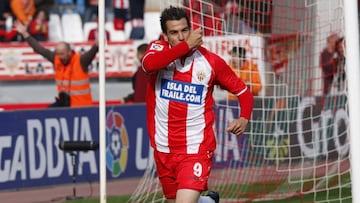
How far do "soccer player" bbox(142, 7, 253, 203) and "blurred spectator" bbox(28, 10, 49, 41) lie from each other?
1291 cm

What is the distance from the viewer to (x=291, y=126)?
13.2 m

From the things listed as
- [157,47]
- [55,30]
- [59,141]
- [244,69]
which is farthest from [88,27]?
[157,47]

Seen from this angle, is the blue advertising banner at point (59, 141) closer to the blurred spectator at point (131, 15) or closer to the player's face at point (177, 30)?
the player's face at point (177, 30)

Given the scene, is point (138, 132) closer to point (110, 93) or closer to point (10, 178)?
point (10, 178)

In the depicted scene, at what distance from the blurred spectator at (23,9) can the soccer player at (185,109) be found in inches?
526

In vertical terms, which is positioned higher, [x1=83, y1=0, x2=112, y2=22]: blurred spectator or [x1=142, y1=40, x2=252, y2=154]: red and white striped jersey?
[x1=83, y1=0, x2=112, y2=22]: blurred spectator

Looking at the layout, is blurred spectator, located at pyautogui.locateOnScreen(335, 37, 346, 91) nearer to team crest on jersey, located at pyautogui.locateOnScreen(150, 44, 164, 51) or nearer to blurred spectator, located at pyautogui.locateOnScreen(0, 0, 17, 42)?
team crest on jersey, located at pyautogui.locateOnScreen(150, 44, 164, 51)

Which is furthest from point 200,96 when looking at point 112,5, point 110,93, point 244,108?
point 112,5

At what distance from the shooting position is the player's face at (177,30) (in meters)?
7.72

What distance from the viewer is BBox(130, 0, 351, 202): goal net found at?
38.5 feet

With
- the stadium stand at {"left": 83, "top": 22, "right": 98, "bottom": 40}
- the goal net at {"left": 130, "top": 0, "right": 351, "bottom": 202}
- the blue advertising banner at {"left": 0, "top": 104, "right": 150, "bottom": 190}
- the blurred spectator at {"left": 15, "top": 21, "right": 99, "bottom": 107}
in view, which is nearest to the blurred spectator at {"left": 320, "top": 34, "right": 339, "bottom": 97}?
the goal net at {"left": 130, "top": 0, "right": 351, "bottom": 202}

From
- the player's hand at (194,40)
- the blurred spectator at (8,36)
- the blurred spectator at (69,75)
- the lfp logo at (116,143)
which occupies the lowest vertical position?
the lfp logo at (116,143)

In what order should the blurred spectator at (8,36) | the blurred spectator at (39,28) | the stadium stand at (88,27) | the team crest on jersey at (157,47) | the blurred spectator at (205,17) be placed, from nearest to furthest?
the team crest on jersey at (157,47) → the blurred spectator at (205,17) → the blurred spectator at (8,36) → the blurred spectator at (39,28) → the stadium stand at (88,27)

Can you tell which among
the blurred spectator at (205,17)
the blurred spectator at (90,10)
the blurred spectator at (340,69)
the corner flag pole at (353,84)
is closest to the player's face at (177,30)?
the corner flag pole at (353,84)
